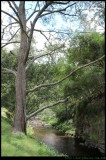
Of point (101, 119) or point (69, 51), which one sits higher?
point (69, 51)

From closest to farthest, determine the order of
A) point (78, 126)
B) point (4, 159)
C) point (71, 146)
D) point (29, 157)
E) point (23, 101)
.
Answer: point (4, 159), point (29, 157), point (23, 101), point (71, 146), point (78, 126)

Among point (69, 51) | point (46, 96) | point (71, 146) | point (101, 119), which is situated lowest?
point (71, 146)

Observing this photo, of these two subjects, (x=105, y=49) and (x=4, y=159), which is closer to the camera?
(x=4, y=159)

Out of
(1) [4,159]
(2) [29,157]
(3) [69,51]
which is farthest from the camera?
(3) [69,51]

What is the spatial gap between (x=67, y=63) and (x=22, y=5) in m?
9.87

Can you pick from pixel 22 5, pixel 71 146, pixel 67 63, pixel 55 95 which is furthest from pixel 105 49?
pixel 55 95

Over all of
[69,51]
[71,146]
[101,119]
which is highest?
[69,51]

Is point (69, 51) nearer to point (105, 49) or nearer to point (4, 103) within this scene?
point (105, 49)

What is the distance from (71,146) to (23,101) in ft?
50.0

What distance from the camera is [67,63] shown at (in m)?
26.5

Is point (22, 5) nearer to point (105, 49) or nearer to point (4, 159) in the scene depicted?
point (105, 49)

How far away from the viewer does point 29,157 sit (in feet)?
33.8

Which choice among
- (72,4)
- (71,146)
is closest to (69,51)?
(72,4)

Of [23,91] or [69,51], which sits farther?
[69,51]
